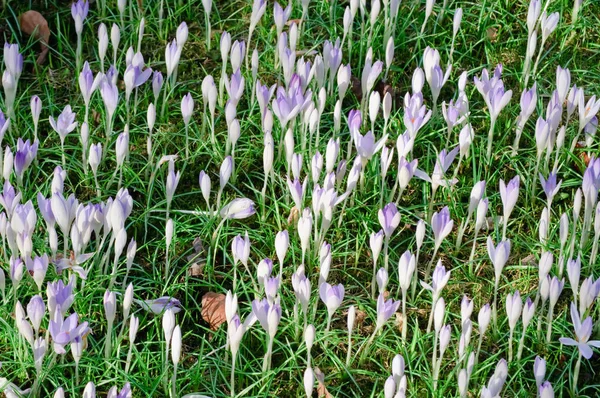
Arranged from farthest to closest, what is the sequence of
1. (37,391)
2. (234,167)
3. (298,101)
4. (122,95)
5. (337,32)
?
(337,32)
(122,95)
(234,167)
(298,101)
(37,391)

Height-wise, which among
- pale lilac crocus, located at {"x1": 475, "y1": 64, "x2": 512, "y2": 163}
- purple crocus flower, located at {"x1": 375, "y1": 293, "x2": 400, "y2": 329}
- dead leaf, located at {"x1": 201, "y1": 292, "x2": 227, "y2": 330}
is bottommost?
dead leaf, located at {"x1": 201, "y1": 292, "x2": 227, "y2": 330}

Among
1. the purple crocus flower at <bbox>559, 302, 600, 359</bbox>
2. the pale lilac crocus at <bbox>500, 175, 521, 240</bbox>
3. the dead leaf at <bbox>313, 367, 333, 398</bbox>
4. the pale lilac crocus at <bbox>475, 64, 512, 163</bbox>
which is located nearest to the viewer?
the purple crocus flower at <bbox>559, 302, 600, 359</bbox>

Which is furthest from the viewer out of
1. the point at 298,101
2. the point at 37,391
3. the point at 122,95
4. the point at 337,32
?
the point at 337,32

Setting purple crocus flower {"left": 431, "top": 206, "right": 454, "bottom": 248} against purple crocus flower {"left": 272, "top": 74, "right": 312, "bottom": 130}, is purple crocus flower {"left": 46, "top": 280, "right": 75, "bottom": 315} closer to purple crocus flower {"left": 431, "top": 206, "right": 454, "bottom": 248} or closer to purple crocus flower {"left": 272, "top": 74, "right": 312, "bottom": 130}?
purple crocus flower {"left": 272, "top": 74, "right": 312, "bottom": 130}

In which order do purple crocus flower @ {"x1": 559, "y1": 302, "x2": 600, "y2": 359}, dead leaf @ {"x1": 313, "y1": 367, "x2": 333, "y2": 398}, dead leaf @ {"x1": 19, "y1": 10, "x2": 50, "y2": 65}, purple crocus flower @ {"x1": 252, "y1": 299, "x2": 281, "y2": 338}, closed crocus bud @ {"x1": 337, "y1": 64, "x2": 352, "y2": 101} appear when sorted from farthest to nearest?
dead leaf @ {"x1": 19, "y1": 10, "x2": 50, "y2": 65}, closed crocus bud @ {"x1": 337, "y1": 64, "x2": 352, "y2": 101}, dead leaf @ {"x1": 313, "y1": 367, "x2": 333, "y2": 398}, purple crocus flower @ {"x1": 559, "y1": 302, "x2": 600, "y2": 359}, purple crocus flower @ {"x1": 252, "y1": 299, "x2": 281, "y2": 338}

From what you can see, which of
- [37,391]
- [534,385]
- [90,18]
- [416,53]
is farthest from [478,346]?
[90,18]

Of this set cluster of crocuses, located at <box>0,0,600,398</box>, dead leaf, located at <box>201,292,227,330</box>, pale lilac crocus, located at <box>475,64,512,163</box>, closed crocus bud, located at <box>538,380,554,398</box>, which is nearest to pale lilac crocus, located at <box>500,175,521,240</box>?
cluster of crocuses, located at <box>0,0,600,398</box>

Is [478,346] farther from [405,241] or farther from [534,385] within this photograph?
[405,241]
